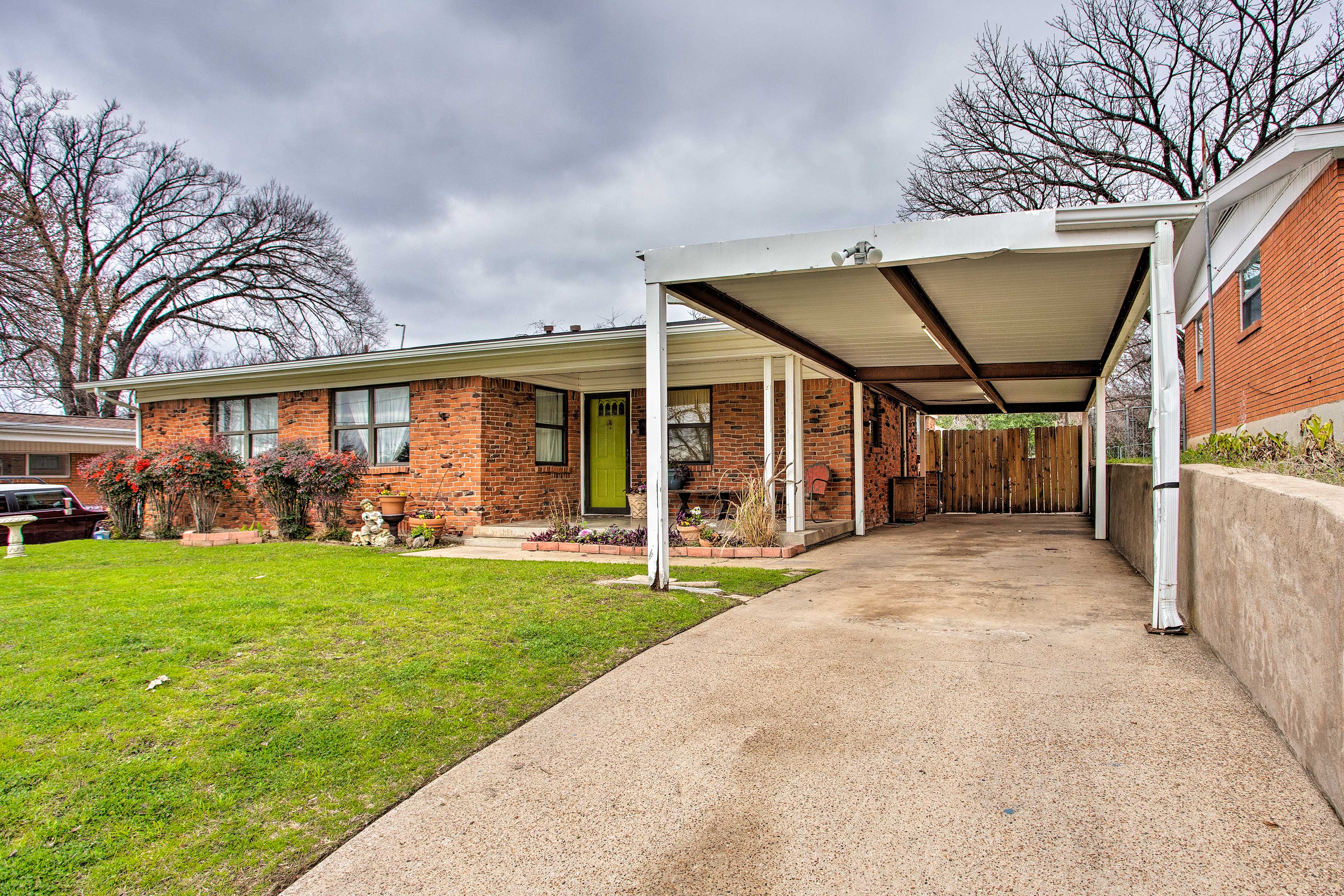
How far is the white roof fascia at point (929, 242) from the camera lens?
196 inches

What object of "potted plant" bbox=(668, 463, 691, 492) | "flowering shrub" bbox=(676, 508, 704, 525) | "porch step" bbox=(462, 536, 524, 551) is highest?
"potted plant" bbox=(668, 463, 691, 492)

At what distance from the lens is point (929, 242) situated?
543 cm

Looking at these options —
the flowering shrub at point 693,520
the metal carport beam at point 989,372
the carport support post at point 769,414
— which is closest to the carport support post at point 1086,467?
the metal carport beam at point 989,372

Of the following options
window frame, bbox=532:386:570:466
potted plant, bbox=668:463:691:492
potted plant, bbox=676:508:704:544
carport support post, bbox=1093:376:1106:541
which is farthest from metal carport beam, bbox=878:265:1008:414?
window frame, bbox=532:386:570:466

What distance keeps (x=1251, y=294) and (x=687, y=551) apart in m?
8.56

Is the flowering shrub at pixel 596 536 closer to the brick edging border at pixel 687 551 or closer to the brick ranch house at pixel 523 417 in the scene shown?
the brick edging border at pixel 687 551

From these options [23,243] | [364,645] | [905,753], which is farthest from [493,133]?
[905,753]

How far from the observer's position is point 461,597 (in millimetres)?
6199

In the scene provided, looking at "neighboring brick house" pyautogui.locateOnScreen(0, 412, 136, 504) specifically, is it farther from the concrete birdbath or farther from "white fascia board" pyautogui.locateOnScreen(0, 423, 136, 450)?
the concrete birdbath

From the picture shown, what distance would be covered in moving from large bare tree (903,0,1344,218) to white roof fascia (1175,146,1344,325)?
4.48m

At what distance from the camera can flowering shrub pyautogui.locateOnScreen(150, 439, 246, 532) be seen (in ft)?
38.8

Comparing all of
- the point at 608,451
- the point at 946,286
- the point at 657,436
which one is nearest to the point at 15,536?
the point at 608,451

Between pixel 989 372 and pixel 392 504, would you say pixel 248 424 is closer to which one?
pixel 392 504

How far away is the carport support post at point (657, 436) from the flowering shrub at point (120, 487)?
10.3 m
